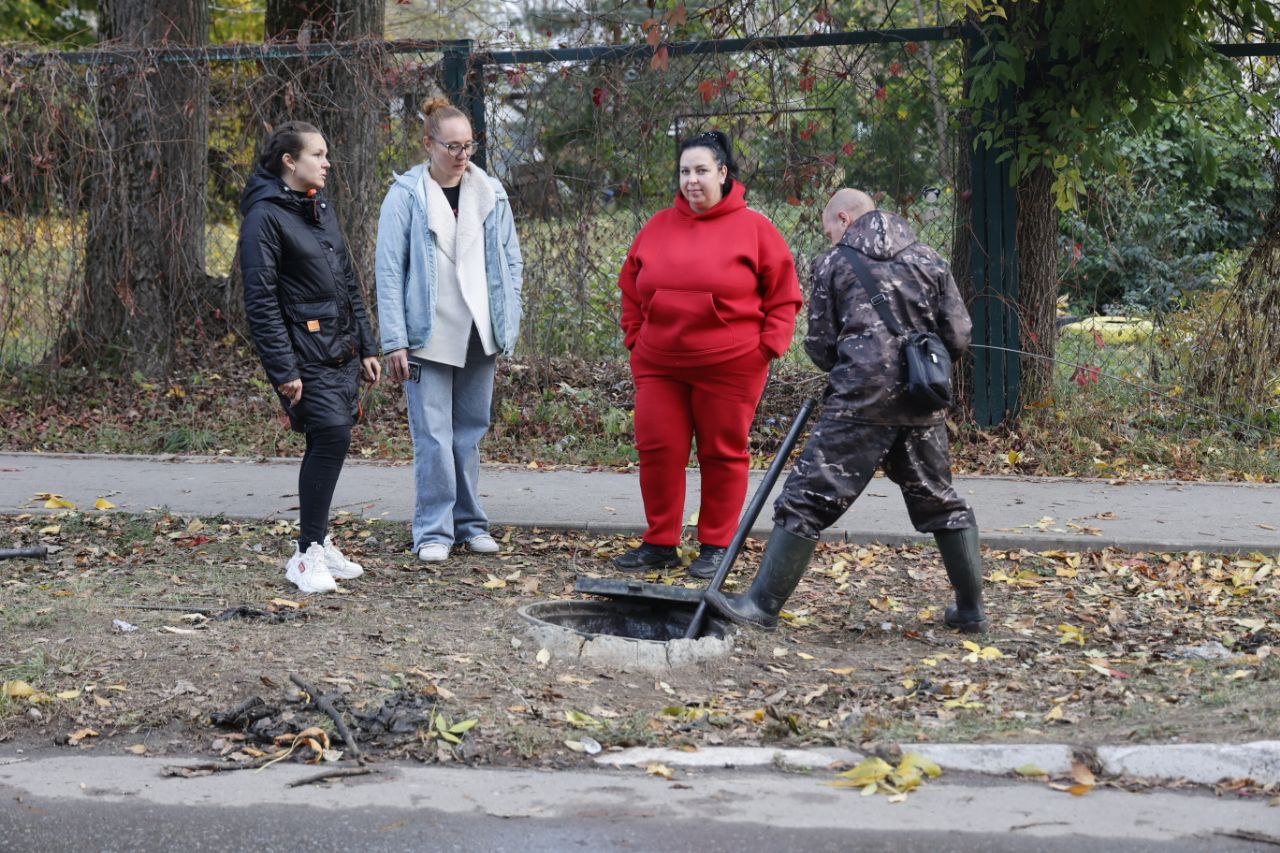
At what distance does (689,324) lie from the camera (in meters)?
6.00

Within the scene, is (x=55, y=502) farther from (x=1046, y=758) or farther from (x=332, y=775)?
(x=1046, y=758)

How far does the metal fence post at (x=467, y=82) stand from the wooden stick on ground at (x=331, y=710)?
490cm

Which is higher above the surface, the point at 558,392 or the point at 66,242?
the point at 66,242

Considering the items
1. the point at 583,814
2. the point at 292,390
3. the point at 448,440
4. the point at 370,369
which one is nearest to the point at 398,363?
the point at 370,369

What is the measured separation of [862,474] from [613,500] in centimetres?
265

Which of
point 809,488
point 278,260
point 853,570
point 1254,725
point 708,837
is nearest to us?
point 708,837

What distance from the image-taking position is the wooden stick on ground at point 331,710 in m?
4.12

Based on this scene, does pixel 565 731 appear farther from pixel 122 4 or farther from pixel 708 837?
pixel 122 4

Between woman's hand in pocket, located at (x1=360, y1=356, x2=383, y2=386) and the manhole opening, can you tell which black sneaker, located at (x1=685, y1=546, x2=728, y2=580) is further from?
woman's hand in pocket, located at (x1=360, y1=356, x2=383, y2=386)

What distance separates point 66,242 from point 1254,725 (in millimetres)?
8275

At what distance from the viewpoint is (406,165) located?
933cm

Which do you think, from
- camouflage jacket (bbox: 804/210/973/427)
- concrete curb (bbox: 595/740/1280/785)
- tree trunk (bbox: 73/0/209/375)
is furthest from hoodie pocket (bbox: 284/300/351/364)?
tree trunk (bbox: 73/0/209/375)

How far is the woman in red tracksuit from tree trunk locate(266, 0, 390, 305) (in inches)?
140

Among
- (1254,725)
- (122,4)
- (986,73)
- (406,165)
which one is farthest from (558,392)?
(1254,725)
